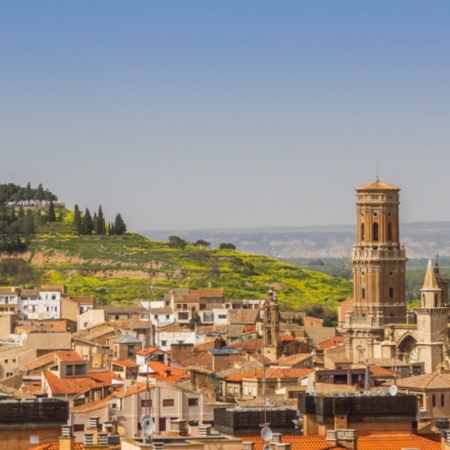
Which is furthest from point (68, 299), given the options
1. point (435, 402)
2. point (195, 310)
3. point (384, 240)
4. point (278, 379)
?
point (435, 402)

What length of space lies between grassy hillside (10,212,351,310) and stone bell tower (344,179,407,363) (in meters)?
37.9

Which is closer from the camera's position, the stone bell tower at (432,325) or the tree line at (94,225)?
the stone bell tower at (432,325)

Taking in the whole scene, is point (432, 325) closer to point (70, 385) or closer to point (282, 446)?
point (70, 385)

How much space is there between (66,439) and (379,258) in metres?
85.0

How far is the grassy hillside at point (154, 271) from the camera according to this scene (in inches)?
6304

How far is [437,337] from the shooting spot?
96.8m

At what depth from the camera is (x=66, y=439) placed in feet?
88.3

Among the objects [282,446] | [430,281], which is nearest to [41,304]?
[430,281]

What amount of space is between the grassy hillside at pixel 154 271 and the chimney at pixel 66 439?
401 ft

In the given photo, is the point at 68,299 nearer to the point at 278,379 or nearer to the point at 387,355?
the point at 387,355

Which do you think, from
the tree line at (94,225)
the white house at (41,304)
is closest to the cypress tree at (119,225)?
the tree line at (94,225)

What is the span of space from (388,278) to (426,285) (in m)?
11.4

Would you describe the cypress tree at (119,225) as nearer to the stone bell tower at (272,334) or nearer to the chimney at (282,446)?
the stone bell tower at (272,334)

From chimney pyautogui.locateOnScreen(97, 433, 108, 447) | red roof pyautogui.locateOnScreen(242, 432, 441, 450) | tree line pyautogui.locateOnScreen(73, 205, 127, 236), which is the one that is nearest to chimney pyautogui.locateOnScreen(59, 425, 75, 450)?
chimney pyautogui.locateOnScreen(97, 433, 108, 447)
